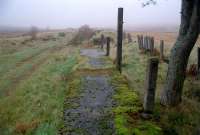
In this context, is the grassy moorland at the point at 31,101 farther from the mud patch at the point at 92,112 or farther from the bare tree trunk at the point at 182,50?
the bare tree trunk at the point at 182,50

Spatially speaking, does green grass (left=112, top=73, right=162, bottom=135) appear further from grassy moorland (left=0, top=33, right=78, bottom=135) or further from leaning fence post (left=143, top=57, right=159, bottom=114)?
grassy moorland (left=0, top=33, right=78, bottom=135)

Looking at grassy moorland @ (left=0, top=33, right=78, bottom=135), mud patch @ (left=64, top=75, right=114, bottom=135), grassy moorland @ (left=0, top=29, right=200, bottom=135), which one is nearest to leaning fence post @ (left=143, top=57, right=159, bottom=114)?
grassy moorland @ (left=0, top=29, right=200, bottom=135)

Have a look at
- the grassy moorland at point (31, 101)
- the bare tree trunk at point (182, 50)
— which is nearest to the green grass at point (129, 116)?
the bare tree trunk at point (182, 50)

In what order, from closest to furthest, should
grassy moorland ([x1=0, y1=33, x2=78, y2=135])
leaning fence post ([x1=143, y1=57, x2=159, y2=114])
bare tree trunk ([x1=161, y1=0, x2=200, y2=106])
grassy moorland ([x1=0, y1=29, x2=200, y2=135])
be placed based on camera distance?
grassy moorland ([x1=0, y1=29, x2=200, y2=135]) → leaning fence post ([x1=143, y1=57, x2=159, y2=114]) → bare tree trunk ([x1=161, y1=0, x2=200, y2=106]) → grassy moorland ([x1=0, y1=33, x2=78, y2=135])

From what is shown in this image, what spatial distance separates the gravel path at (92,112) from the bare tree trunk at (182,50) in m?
1.96

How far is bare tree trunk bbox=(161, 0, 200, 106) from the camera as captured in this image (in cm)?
908

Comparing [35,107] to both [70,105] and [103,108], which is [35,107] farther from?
[103,108]

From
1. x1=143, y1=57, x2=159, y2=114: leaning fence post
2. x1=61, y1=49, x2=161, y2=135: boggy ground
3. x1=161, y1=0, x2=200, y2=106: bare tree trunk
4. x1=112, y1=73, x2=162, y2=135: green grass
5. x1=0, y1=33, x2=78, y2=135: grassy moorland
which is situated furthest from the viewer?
x1=0, y1=33, x2=78, y2=135: grassy moorland

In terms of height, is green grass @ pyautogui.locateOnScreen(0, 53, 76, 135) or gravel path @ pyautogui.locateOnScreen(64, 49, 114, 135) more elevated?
gravel path @ pyautogui.locateOnScreen(64, 49, 114, 135)

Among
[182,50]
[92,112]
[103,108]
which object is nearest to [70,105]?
[92,112]

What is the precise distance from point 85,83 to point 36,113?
2.48 m

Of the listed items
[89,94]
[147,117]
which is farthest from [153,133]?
[89,94]

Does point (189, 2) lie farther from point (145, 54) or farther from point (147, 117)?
point (145, 54)

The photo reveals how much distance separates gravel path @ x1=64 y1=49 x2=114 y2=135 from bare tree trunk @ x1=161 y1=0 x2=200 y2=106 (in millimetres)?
1963
